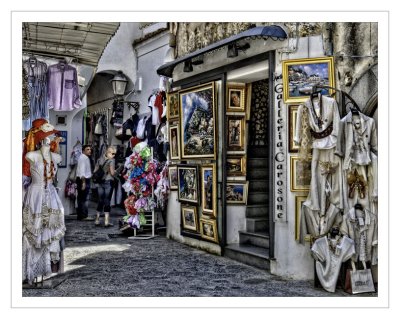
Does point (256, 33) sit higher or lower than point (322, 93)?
higher

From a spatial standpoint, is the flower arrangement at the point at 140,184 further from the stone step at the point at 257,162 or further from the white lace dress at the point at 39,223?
the white lace dress at the point at 39,223

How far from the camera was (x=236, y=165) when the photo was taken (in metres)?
8.80

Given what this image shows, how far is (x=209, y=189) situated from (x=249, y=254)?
1519mm

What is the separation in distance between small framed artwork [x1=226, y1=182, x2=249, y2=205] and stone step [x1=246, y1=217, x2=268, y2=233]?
1.13 feet

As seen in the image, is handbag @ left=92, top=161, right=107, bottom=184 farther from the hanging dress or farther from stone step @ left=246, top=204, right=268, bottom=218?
the hanging dress

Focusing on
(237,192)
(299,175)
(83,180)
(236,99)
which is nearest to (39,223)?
(299,175)

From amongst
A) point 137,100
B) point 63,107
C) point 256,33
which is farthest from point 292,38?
point 137,100

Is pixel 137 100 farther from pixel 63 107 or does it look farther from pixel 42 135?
pixel 42 135

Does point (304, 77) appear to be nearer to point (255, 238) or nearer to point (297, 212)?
point (297, 212)

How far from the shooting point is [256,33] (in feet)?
22.3

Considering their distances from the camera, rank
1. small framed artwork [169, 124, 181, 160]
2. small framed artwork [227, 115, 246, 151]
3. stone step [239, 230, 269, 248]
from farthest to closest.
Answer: small framed artwork [169, 124, 181, 160] < small framed artwork [227, 115, 246, 151] < stone step [239, 230, 269, 248]

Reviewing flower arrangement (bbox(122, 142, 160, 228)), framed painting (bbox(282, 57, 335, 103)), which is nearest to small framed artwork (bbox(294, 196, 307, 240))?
framed painting (bbox(282, 57, 335, 103))

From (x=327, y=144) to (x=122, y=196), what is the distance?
10.7 m

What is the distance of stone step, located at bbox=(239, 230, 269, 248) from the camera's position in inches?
317
